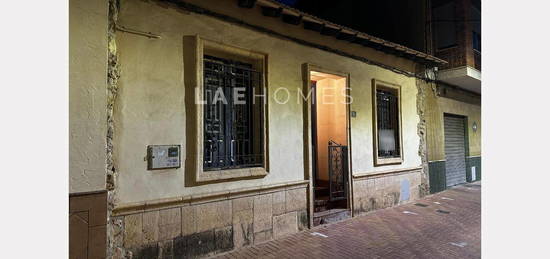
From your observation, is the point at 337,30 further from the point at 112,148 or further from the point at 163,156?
the point at 112,148

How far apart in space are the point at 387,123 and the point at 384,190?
1.83 metres

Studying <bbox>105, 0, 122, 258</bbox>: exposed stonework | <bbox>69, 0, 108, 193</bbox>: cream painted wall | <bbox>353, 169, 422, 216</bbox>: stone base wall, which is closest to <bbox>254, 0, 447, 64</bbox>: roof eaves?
<bbox>105, 0, 122, 258</bbox>: exposed stonework

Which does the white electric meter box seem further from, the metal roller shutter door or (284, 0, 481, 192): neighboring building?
the metal roller shutter door

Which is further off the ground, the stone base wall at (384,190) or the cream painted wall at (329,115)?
the cream painted wall at (329,115)

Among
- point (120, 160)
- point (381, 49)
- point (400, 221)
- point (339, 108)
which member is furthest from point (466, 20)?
point (120, 160)

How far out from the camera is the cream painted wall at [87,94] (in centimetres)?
336

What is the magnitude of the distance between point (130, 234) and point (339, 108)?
200 inches

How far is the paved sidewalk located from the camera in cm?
458

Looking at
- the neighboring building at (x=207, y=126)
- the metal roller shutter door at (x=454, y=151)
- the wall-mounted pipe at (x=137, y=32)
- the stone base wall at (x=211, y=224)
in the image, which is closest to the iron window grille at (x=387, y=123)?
the neighboring building at (x=207, y=126)

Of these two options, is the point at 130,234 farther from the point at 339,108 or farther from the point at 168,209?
the point at 339,108

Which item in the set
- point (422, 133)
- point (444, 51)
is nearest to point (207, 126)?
point (422, 133)

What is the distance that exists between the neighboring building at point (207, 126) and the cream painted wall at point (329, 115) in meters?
0.06

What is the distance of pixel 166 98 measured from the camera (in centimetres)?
420

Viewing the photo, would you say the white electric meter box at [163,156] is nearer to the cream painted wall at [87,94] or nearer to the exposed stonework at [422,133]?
the cream painted wall at [87,94]
